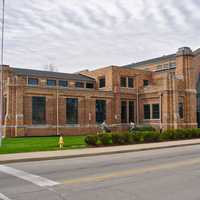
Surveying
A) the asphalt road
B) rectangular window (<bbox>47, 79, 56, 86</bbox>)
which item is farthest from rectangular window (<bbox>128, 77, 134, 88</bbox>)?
the asphalt road

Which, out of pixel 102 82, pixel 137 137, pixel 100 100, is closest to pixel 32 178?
pixel 137 137

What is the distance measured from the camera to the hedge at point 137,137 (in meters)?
23.2

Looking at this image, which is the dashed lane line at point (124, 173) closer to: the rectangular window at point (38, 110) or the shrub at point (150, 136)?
the shrub at point (150, 136)

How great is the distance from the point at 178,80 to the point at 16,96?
958 inches

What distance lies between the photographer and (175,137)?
30484 mm

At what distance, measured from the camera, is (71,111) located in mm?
43000

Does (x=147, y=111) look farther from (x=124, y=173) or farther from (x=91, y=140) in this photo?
(x=124, y=173)

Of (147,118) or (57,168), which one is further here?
(147,118)

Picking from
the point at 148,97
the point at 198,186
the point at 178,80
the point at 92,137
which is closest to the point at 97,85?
the point at 148,97

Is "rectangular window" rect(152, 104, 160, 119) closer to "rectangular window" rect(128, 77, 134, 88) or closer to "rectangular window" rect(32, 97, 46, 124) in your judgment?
"rectangular window" rect(128, 77, 134, 88)

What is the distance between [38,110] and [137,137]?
18057 mm

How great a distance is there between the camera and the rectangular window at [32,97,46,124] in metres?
40.0

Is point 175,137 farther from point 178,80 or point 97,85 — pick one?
point 97,85

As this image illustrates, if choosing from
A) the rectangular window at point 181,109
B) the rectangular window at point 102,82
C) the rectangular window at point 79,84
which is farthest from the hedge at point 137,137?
the rectangular window at point 79,84
